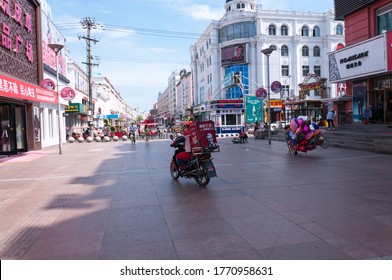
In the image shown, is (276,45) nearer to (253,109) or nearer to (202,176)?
(253,109)

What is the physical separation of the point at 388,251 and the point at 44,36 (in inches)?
970

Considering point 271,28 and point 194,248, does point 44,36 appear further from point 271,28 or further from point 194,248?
point 271,28

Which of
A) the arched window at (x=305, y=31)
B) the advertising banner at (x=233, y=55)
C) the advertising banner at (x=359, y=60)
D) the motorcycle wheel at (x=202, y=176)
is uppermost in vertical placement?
the arched window at (x=305, y=31)

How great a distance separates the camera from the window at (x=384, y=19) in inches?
742

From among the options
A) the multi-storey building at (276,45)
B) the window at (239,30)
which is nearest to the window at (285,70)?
the multi-storey building at (276,45)

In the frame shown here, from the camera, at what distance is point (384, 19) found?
19234mm

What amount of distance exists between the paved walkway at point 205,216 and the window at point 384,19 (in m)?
11.8

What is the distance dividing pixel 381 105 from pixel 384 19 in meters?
4.59

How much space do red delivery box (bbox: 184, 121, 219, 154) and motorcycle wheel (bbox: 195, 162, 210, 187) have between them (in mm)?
396

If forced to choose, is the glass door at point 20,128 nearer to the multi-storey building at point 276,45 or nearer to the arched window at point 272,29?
the multi-storey building at point 276,45

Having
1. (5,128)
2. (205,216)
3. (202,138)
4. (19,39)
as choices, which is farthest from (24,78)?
(205,216)

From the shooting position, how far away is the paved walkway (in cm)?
434

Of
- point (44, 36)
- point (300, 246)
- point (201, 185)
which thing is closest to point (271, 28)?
point (44, 36)

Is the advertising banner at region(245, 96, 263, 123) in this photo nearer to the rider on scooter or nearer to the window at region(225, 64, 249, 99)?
the rider on scooter
